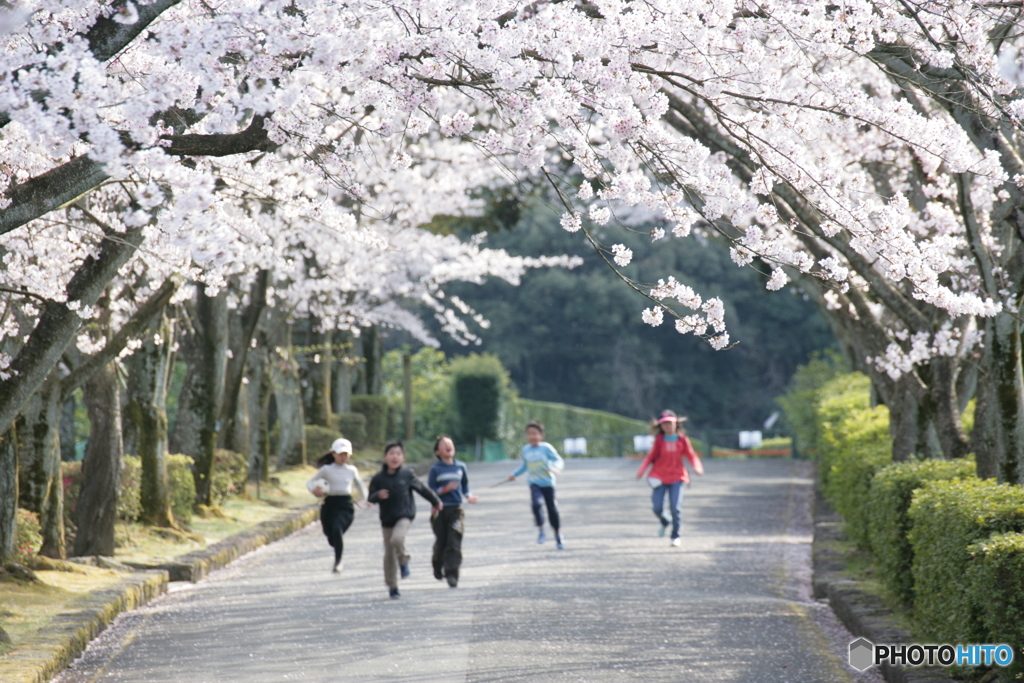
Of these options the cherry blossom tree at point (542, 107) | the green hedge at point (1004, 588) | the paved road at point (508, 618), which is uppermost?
the cherry blossom tree at point (542, 107)

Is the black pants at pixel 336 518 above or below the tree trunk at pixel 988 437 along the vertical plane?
below

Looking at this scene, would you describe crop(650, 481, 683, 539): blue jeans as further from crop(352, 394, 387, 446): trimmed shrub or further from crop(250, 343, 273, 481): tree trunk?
crop(352, 394, 387, 446): trimmed shrub

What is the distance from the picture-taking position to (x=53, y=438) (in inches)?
441

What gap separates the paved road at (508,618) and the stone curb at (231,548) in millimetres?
215

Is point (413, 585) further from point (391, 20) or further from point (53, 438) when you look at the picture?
point (391, 20)

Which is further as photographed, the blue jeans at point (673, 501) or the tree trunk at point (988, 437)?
the blue jeans at point (673, 501)

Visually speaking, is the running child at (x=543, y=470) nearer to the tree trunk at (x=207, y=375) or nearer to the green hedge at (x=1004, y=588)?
the tree trunk at (x=207, y=375)

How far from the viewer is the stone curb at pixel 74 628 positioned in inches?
281

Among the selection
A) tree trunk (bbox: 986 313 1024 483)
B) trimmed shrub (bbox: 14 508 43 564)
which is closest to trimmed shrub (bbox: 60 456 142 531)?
trimmed shrub (bbox: 14 508 43 564)

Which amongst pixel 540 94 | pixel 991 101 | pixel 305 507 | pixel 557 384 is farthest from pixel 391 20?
pixel 557 384

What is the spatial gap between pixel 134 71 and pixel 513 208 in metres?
17.6

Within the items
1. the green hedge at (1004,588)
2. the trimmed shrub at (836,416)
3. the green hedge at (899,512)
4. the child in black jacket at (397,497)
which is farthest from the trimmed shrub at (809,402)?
the green hedge at (1004,588)

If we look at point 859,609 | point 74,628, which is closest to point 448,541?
point 74,628

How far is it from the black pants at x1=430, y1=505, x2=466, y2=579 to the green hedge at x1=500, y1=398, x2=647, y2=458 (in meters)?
27.2
